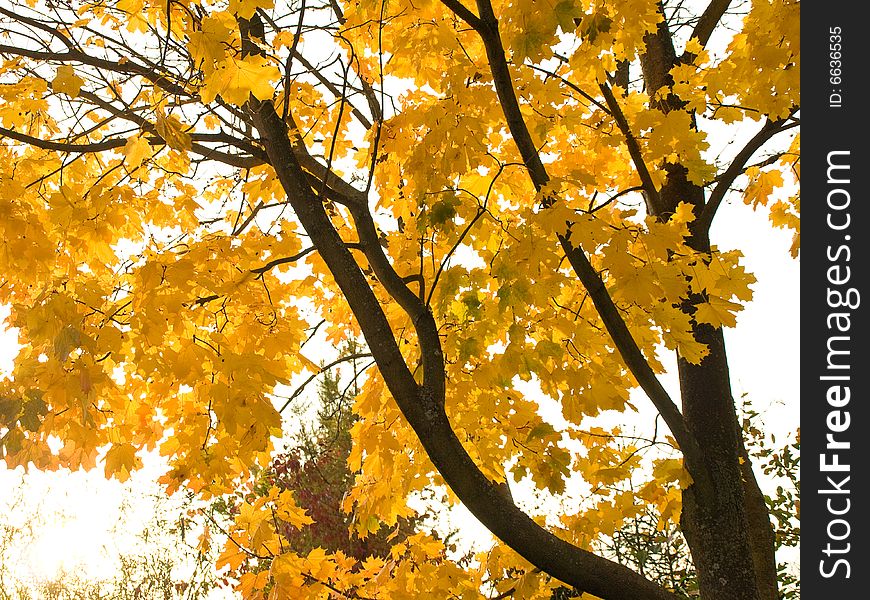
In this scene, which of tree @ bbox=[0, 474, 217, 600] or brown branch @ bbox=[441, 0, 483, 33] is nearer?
brown branch @ bbox=[441, 0, 483, 33]

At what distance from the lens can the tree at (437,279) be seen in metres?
1.99

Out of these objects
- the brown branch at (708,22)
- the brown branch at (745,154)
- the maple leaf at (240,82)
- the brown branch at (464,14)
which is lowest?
the maple leaf at (240,82)

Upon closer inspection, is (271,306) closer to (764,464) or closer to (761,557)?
(761,557)

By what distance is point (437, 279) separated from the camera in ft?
7.63

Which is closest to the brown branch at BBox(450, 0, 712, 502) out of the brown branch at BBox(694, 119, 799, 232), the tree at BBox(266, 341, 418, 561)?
the brown branch at BBox(694, 119, 799, 232)

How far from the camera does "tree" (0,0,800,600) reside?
78.3 inches

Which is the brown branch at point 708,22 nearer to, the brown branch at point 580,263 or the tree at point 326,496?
the brown branch at point 580,263

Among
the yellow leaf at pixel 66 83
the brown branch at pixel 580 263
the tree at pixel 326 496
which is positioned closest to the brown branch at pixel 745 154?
the brown branch at pixel 580 263

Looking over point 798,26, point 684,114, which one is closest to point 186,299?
point 684,114

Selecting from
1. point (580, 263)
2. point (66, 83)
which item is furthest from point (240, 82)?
point (580, 263)

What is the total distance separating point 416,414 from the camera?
6.83 ft

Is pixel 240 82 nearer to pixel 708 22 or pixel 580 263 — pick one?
pixel 580 263

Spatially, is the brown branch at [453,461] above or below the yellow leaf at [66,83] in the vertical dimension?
below

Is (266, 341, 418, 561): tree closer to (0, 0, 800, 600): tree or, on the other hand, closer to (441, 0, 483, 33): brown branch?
(0, 0, 800, 600): tree
